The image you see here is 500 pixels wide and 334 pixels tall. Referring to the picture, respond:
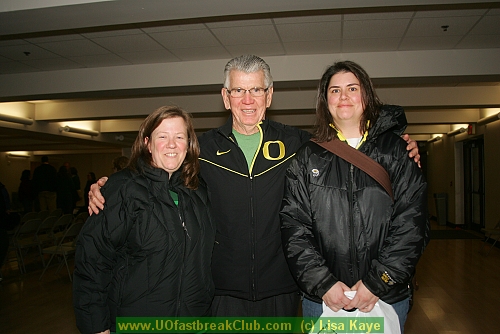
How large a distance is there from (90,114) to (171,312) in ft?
27.4

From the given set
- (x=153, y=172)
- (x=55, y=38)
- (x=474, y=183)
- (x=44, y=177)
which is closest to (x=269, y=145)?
(x=153, y=172)

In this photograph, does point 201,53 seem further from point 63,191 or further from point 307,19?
point 63,191

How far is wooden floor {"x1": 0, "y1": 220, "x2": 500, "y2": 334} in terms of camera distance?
401 cm

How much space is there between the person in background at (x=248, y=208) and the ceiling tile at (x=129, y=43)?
3305 millimetres

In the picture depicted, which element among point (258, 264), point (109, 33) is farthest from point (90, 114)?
point (258, 264)

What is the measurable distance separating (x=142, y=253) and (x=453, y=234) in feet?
34.6

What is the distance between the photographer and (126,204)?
1688 millimetres

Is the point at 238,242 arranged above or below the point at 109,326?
above

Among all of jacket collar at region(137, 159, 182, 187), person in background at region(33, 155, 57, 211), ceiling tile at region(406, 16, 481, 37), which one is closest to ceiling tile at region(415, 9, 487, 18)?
ceiling tile at region(406, 16, 481, 37)

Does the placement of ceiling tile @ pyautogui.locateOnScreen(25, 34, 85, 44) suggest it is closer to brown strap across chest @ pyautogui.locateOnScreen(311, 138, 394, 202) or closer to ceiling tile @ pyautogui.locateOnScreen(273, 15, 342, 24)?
ceiling tile @ pyautogui.locateOnScreen(273, 15, 342, 24)

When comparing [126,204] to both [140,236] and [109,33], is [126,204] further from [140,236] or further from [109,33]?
[109,33]

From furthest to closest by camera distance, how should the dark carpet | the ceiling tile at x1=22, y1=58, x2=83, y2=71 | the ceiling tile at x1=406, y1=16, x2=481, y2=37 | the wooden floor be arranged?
the dark carpet → the ceiling tile at x1=22, y1=58, x2=83, y2=71 → the ceiling tile at x1=406, y1=16, x2=481, y2=37 → the wooden floor

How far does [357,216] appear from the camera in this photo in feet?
5.63

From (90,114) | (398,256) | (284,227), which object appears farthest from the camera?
(90,114)
